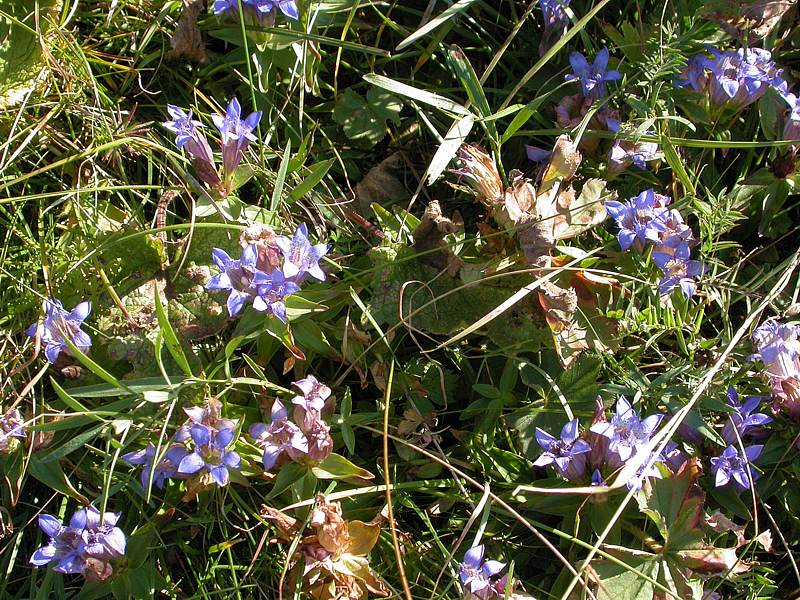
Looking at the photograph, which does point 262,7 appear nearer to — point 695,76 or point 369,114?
point 369,114

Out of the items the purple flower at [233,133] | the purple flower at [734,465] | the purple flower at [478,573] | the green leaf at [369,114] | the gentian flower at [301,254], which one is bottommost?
the purple flower at [478,573]

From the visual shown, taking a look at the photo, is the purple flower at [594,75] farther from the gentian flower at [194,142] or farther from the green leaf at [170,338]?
the green leaf at [170,338]

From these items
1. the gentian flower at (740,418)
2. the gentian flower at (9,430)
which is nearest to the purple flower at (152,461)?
the gentian flower at (9,430)

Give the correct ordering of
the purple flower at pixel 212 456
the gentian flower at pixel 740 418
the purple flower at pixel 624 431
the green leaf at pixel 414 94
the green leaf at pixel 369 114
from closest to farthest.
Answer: the purple flower at pixel 212 456 → the purple flower at pixel 624 431 → the gentian flower at pixel 740 418 → the green leaf at pixel 414 94 → the green leaf at pixel 369 114

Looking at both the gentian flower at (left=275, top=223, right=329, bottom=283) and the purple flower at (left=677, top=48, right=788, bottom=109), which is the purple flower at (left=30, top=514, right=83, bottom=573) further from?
the purple flower at (left=677, top=48, right=788, bottom=109)

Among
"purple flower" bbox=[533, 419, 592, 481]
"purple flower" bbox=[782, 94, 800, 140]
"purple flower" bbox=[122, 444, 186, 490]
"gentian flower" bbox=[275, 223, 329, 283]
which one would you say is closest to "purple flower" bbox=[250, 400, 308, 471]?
"purple flower" bbox=[122, 444, 186, 490]

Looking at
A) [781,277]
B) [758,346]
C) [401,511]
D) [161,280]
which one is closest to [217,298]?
[161,280]

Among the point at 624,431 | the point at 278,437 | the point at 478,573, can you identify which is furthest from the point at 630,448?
the point at 278,437
